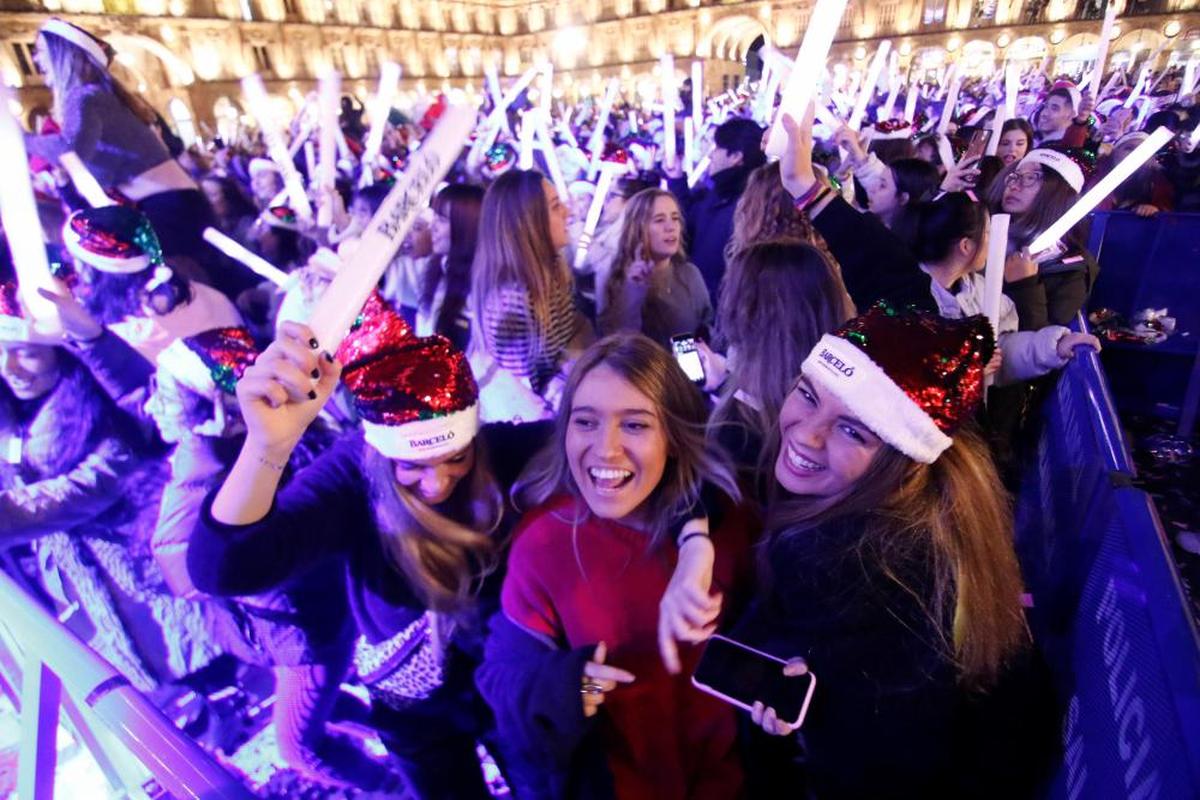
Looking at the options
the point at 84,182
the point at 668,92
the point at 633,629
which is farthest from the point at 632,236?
the point at 668,92

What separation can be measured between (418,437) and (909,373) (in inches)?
46.9

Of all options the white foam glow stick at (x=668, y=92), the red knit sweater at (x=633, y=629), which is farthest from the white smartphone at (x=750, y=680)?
the white foam glow stick at (x=668, y=92)

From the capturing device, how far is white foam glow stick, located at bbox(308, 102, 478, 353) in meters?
0.86

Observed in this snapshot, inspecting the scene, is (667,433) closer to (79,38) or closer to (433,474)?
(433,474)

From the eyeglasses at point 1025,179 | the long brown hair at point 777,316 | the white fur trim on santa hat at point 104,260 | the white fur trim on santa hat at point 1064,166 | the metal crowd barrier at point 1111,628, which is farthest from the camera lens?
the eyeglasses at point 1025,179

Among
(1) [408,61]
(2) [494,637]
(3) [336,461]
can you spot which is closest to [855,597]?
(2) [494,637]

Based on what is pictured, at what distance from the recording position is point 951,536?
51.3 inches

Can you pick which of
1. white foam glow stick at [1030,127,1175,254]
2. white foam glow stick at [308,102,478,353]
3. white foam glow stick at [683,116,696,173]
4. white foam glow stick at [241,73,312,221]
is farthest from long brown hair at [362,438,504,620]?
white foam glow stick at [683,116,696,173]

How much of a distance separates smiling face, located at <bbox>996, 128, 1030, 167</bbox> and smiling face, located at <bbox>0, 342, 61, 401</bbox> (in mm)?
6900

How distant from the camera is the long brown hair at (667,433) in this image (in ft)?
5.17

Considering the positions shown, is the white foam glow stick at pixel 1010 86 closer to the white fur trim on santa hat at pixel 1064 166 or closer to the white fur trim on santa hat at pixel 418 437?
the white fur trim on santa hat at pixel 1064 166

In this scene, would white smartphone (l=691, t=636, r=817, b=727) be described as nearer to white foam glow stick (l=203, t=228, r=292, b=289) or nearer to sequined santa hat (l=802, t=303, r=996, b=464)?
sequined santa hat (l=802, t=303, r=996, b=464)

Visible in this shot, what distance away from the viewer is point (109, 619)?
2.71m

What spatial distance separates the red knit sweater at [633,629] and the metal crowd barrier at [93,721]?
2.28 feet
